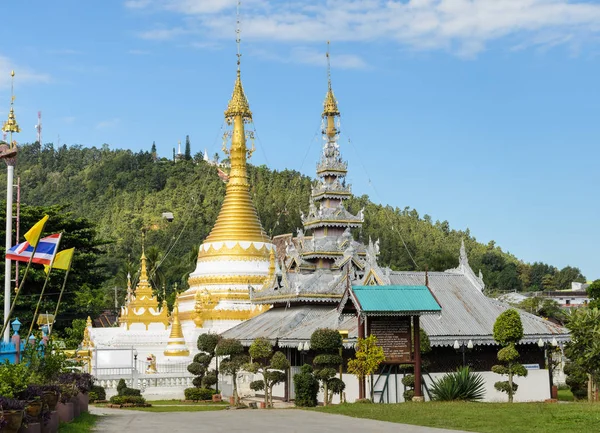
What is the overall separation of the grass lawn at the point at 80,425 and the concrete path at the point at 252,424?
0.25 m

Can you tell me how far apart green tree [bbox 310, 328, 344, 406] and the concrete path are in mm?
6334

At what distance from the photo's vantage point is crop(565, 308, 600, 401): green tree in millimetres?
31703

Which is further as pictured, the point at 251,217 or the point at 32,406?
the point at 251,217

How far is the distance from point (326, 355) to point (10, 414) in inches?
698

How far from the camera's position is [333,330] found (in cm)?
3222

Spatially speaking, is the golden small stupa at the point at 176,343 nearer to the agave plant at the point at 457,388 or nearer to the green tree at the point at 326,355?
→ the green tree at the point at 326,355

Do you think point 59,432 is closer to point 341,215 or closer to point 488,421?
point 488,421

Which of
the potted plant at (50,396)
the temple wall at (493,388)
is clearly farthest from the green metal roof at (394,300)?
the potted plant at (50,396)

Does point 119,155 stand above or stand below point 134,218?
above

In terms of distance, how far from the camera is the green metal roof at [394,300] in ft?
92.2

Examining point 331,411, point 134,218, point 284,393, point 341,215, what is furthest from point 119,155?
point 331,411

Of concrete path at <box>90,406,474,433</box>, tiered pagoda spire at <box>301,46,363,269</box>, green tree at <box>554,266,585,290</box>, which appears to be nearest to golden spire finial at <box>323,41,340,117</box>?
tiered pagoda spire at <box>301,46,363,269</box>

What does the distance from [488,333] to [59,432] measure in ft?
63.8

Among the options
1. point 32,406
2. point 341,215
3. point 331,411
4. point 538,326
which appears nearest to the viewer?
point 32,406
